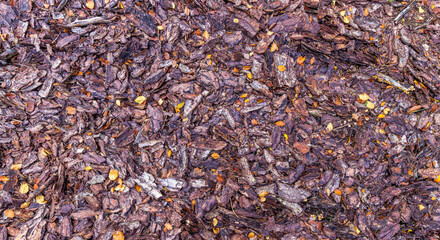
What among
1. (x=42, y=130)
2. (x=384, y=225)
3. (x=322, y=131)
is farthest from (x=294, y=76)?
(x=42, y=130)

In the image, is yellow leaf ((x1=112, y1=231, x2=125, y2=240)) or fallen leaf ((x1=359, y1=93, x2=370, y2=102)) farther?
fallen leaf ((x1=359, y1=93, x2=370, y2=102))

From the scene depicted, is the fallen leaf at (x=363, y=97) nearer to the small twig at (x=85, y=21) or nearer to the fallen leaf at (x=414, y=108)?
the fallen leaf at (x=414, y=108)

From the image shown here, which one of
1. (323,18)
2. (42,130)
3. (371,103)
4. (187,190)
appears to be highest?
(323,18)

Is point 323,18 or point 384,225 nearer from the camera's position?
point 384,225

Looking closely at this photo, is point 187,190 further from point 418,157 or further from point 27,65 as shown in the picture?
point 418,157

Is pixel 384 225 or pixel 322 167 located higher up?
pixel 322 167

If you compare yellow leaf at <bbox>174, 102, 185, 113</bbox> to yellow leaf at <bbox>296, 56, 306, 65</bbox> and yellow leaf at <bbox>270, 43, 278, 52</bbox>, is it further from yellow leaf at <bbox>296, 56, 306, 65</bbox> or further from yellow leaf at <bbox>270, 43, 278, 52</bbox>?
yellow leaf at <bbox>296, 56, 306, 65</bbox>

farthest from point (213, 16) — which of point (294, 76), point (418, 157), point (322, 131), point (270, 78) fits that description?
point (418, 157)

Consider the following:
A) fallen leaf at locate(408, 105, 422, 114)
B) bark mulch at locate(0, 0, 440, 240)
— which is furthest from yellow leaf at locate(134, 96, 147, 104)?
fallen leaf at locate(408, 105, 422, 114)
